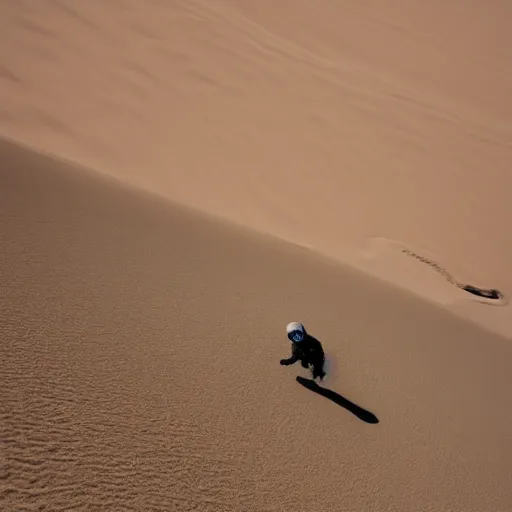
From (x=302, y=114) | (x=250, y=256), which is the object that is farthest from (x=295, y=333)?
(x=302, y=114)

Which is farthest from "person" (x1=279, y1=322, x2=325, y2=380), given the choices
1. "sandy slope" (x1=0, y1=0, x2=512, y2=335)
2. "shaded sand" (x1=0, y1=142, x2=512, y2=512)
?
"sandy slope" (x1=0, y1=0, x2=512, y2=335)

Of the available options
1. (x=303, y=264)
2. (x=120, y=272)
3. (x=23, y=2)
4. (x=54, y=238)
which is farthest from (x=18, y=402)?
(x=23, y=2)

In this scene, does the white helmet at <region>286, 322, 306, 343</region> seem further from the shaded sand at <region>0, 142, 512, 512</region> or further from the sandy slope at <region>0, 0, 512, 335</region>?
the sandy slope at <region>0, 0, 512, 335</region>

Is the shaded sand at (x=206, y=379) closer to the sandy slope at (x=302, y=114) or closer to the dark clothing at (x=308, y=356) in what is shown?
the dark clothing at (x=308, y=356)

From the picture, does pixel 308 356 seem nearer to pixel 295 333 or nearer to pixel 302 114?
pixel 295 333

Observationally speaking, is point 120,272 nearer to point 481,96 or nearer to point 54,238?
point 54,238

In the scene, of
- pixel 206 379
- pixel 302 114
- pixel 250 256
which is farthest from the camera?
pixel 302 114
